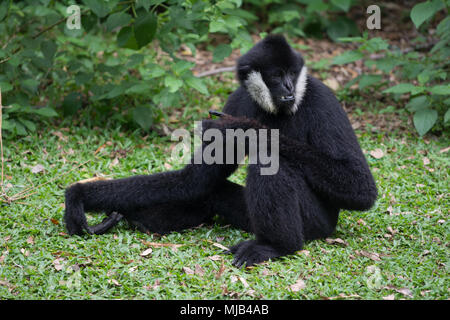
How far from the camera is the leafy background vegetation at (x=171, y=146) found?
4535mm

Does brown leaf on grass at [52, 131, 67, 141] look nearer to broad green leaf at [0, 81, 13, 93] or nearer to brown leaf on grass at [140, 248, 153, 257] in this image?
broad green leaf at [0, 81, 13, 93]

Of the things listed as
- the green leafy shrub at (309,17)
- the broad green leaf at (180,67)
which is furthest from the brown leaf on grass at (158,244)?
the green leafy shrub at (309,17)

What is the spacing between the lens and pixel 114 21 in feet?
21.6

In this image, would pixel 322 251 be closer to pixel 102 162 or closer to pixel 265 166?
pixel 265 166

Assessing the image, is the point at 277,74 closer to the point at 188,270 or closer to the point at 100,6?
the point at 188,270

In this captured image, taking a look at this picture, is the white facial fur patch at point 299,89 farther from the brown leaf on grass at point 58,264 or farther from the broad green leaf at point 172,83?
the brown leaf on grass at point 58,264

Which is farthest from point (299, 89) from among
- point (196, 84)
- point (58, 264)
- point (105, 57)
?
point (105, 57)

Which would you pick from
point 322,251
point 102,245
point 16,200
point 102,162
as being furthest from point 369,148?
point 16,200

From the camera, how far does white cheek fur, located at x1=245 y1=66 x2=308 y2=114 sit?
5016 mm

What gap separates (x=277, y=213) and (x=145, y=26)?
3.11 metres

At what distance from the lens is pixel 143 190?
17.1 ft

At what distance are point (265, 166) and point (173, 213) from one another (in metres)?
1.29

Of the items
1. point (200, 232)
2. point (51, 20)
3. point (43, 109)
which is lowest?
point (200, 232)

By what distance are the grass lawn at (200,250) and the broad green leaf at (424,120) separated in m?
0.35
